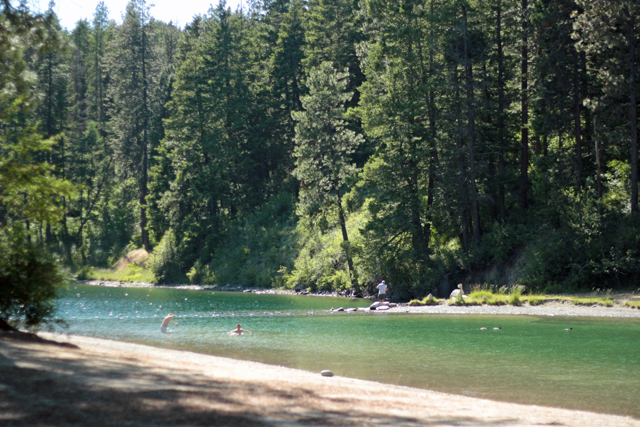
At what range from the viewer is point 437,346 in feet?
62.8

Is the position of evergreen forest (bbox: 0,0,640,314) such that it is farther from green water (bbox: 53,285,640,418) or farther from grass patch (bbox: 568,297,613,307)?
green water (bbox: 53,285,640,418)

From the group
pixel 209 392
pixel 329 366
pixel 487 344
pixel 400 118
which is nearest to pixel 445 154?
pixel 400 118

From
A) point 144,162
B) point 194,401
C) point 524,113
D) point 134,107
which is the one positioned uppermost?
point 134,107

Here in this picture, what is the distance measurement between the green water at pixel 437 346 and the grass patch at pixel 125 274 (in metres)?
29.3

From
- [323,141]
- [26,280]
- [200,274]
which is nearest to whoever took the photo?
[26,280]

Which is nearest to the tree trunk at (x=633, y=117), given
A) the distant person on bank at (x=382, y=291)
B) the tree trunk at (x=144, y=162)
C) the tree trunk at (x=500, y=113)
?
the tree trunk at (x=500, y=113)

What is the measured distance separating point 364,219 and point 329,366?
29136 mm

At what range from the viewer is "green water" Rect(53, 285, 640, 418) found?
1343cm

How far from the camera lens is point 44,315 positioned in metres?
13.2

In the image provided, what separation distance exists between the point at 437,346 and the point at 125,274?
5140 cm

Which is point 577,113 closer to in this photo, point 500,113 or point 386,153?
point 500,113

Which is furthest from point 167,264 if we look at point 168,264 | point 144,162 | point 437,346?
point 437,346

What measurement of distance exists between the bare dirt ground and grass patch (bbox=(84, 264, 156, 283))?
5149 centimetres

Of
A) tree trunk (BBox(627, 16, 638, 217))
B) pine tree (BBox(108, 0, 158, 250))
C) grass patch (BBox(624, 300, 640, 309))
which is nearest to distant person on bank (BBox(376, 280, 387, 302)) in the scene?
grass patch (BBox(624, 300, 640, 309))
